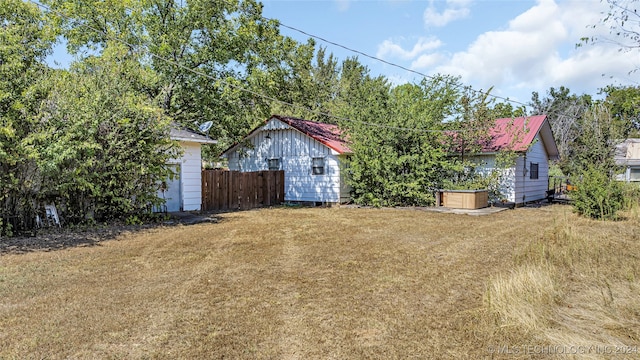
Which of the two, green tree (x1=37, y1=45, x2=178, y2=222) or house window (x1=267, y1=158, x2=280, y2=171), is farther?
house window (x1=267, y1=158, x2=280, y2=171)

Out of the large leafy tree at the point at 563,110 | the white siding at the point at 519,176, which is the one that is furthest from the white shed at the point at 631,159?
the white siding at the point at 519,176

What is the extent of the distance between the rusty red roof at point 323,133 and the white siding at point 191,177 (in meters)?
4.69

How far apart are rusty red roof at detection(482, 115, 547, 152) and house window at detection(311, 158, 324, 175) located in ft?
21.4

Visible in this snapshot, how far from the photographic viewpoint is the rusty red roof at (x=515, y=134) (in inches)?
604

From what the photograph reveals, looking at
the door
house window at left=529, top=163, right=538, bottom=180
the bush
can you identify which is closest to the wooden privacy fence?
the door

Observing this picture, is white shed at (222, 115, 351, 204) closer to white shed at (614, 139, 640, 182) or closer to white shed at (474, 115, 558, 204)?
white shed at (474, 115, 558, 204)

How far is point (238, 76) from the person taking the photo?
16.7 meters

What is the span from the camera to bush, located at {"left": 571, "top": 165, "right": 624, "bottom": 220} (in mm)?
10984

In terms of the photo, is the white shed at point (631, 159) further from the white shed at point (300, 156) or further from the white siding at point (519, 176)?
the white shed at point (300, 156)

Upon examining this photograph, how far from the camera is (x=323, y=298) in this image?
4.48 metres

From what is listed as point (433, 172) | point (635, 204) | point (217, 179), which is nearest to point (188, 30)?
point (217, 179)

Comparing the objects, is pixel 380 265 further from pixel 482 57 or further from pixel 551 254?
pixel 482 57

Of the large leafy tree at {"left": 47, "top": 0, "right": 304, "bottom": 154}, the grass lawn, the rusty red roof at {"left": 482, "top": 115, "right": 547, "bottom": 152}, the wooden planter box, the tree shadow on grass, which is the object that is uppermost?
the large leafy tree at {"left": 47, "top": 0, "right": 304, "bottom": 154}

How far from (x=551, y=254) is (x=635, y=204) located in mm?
7766
